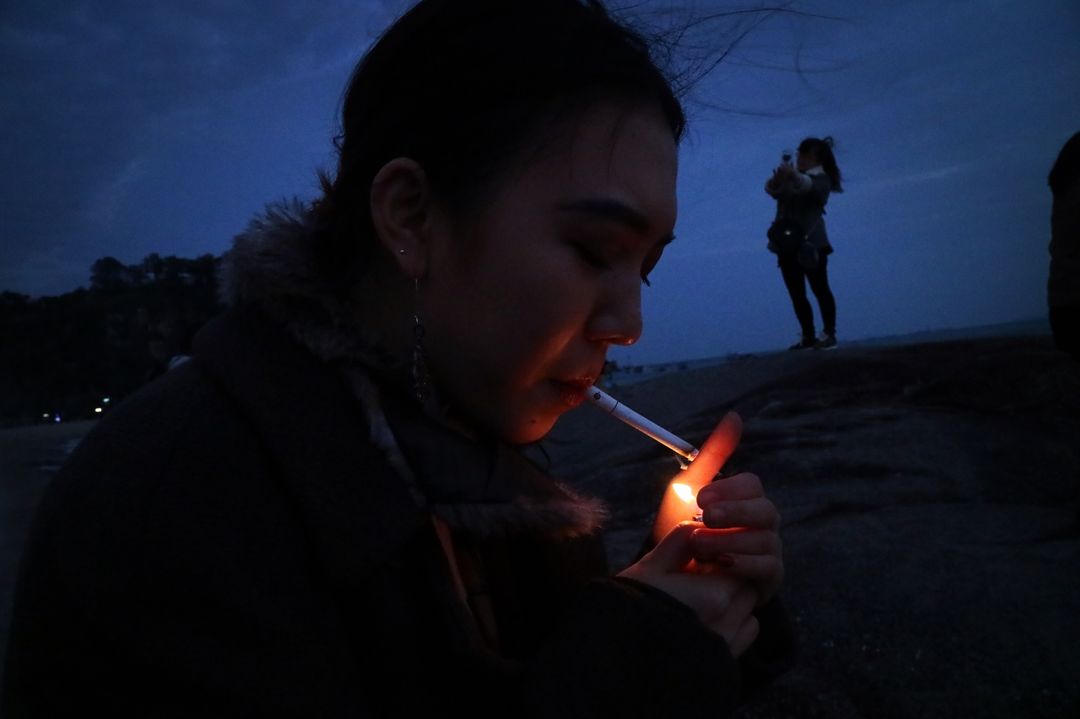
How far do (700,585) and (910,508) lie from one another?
104 inches

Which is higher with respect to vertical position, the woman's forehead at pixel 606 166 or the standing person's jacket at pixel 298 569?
the woman's forehead at pixel 606 166

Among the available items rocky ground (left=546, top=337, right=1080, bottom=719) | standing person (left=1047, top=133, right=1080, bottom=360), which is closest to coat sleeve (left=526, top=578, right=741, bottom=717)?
rocky ground (left=546, top=337, right=1080, bottom=719)

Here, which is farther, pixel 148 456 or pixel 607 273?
pixel 607 273

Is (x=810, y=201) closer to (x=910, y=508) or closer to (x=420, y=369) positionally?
(x=910, y=508)

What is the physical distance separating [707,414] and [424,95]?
16.8 ft

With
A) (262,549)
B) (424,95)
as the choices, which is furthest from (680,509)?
(424,95)

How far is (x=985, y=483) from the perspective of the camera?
3533 millimetres

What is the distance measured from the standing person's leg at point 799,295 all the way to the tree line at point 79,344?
5768 mm

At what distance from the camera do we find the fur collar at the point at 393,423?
1.01 metres

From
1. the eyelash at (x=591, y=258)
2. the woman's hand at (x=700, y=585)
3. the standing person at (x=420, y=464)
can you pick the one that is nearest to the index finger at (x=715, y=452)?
the standing person at (x=420, y=464)

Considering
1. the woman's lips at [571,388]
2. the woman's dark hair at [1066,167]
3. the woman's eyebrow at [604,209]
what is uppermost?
the woman's dark hair at [1066,167]

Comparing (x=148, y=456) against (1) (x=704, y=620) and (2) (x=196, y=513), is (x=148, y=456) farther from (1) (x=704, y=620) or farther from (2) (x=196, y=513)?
(1) (x=704, y=620)

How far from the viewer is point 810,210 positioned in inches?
253

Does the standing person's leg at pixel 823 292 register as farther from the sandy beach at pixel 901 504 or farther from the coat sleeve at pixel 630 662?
the coat sleeve at pixel 630 662
